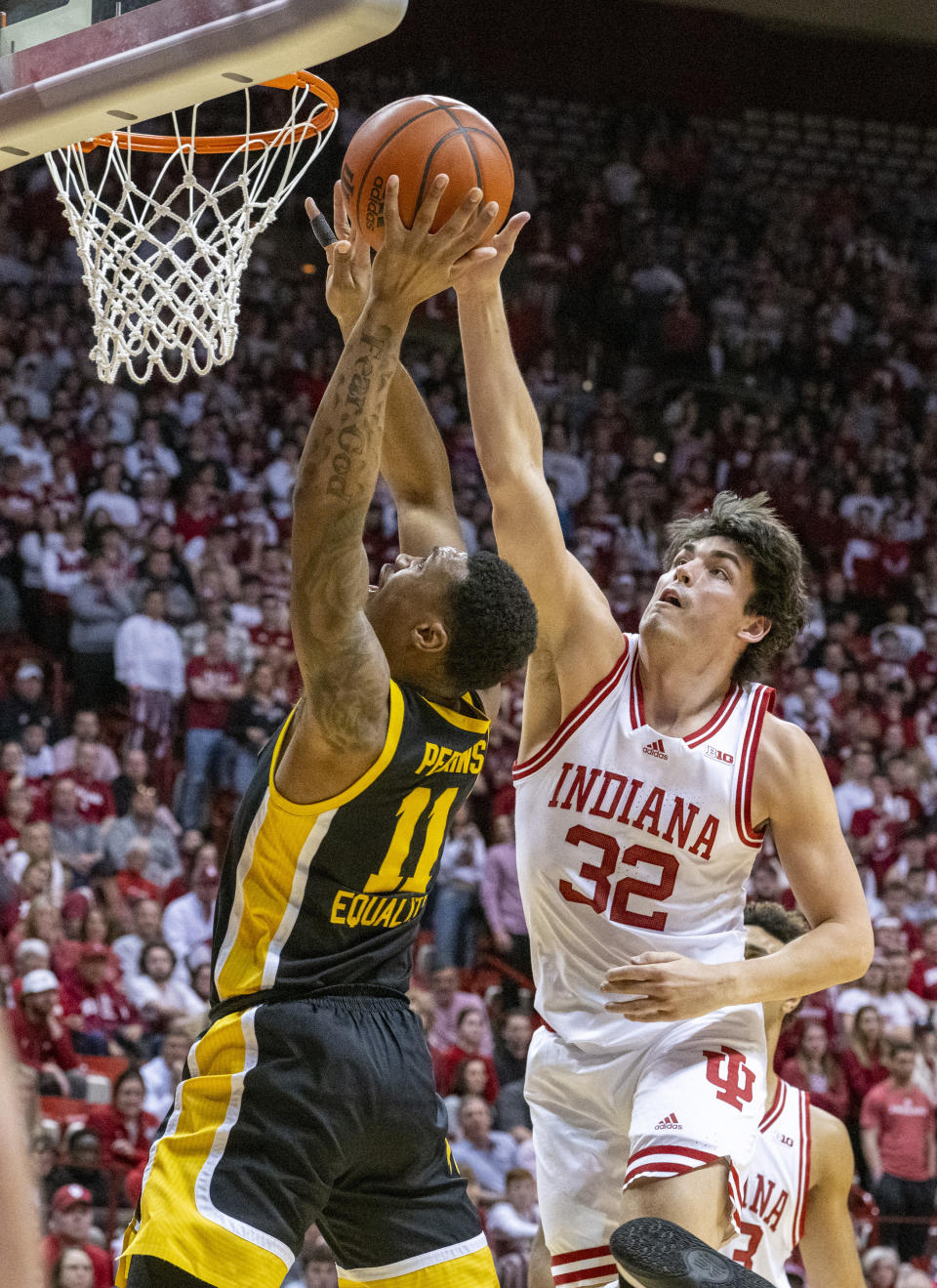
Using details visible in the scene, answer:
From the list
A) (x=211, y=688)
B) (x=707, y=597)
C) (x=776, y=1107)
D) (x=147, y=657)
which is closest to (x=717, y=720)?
(x=707, y=597)

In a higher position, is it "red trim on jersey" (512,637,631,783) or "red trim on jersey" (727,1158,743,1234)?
"red trim on jersey" (512,637,631,783)

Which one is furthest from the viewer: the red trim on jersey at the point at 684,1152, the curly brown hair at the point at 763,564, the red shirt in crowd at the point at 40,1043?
the red shirt in crowd at the point at 40,1043

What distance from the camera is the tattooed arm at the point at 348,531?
2.74m

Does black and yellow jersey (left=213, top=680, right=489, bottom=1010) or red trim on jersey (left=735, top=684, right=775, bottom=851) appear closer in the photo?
black and yellow jersey (left=213, top=680, right=489, bottom=1010)

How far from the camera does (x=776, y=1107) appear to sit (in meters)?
4.29

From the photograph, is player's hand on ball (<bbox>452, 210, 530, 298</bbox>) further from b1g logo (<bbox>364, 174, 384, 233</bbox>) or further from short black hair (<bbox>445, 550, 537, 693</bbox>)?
short black hair (<bbox>445, 550, 537, 693</bbox>)

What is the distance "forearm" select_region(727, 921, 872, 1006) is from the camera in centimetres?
329

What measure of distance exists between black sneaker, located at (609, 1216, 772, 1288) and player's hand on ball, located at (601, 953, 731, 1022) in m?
0.39

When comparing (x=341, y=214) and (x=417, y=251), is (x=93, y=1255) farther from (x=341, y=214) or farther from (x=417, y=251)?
(x=417, y=251)

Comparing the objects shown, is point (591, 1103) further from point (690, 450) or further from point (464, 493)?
point (690, 450)

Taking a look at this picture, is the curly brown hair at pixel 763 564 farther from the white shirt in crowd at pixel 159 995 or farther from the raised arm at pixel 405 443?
the white shirt in crowd at pixel 159 995

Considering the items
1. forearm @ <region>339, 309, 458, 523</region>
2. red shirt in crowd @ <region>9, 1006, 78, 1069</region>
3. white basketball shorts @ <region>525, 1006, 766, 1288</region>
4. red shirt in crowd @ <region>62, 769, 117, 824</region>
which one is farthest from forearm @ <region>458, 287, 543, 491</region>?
red shirt in crowd @ <region>62, 769, 117, 824</region>

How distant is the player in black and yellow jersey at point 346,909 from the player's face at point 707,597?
2.70ft

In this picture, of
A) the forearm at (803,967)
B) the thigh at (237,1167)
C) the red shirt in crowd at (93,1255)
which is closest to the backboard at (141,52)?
the thigh at (237,1167)
